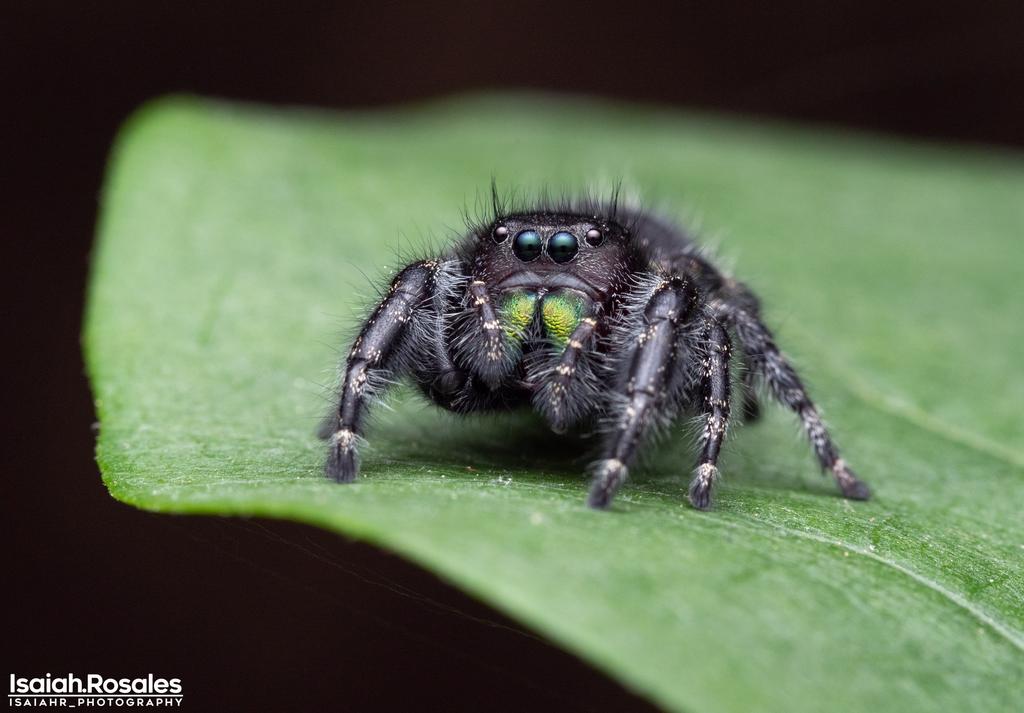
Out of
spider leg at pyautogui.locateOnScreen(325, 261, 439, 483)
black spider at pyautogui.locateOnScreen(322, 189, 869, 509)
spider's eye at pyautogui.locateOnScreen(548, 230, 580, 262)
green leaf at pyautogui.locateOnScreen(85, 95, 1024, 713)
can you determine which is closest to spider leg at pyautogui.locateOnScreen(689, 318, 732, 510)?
black spider at pyautogui.locateOnScreen(322, 189, 869, 509)

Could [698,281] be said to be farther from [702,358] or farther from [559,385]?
[559,385]

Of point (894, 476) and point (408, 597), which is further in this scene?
point (894, 476)

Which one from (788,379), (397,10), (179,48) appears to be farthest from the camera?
(397,10)

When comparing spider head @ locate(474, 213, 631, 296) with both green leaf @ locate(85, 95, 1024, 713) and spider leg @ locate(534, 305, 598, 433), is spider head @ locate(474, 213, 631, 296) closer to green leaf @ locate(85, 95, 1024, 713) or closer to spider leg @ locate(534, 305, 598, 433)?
spider leg @ locate(534, 305, 598, 433)

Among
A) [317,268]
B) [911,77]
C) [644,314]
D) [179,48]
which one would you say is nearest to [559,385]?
[644,314]

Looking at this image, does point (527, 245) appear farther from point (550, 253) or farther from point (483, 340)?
point (483, 340)

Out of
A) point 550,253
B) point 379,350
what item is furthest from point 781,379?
point 379,350
